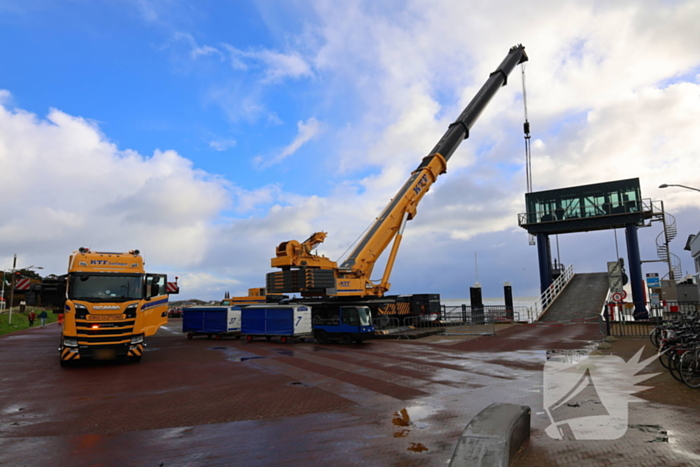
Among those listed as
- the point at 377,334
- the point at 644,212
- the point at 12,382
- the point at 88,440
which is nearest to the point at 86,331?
the point at 12,382

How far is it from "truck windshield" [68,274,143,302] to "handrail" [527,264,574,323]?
25.0 meters

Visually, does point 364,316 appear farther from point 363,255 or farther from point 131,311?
point 131,311

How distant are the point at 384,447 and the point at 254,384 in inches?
241

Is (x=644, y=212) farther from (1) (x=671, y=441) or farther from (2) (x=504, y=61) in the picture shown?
(1) (x=671, y=441)

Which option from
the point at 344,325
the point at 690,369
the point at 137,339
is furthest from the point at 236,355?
the point at 690,369

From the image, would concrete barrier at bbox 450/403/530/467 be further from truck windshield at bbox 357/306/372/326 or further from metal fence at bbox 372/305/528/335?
metal fence at bbox 372/305/528/335

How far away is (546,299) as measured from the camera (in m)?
32.7

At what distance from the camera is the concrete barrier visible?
197 inches

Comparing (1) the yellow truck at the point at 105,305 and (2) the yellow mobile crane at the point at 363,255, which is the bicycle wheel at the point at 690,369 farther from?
(1) the yellow truck at the point at 105,305

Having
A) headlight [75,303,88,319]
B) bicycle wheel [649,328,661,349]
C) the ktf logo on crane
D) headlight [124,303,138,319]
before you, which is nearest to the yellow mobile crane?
the ktf logo on crane

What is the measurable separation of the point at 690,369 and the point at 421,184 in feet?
55.9

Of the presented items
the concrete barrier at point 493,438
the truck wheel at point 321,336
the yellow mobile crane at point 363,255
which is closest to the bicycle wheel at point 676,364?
the concrete barrier at point 493,438

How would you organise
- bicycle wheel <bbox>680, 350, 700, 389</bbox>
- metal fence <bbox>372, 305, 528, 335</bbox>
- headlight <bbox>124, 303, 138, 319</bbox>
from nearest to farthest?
bicycle wheel <bbox>680, 350, 700, 389</bbox>
headlight <bbox>124, 303, 138, 319</bbox>
metal fence <bbox>372, 305, 528, 335</bbox>

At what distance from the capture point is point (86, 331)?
47.4 ft
